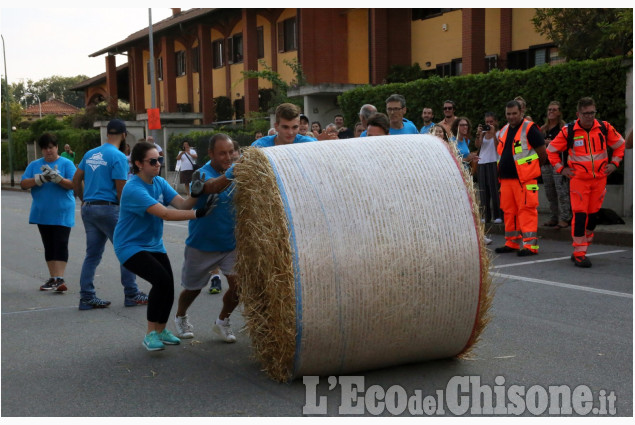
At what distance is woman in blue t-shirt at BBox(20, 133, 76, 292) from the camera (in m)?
8.43

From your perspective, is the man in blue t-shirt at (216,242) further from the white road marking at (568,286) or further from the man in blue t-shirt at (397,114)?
the white road marking at (568,286)

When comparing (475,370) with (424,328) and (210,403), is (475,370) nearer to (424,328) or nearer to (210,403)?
(424,328)

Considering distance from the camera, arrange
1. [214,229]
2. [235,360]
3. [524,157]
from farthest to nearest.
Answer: [524,157]
[214,229]
[235,360]

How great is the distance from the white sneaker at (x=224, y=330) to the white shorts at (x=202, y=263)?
38cm

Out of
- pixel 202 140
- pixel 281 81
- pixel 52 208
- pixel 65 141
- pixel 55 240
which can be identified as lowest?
pixel 55 240

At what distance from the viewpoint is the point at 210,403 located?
441cm

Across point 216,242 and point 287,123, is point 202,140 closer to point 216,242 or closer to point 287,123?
point 287,123

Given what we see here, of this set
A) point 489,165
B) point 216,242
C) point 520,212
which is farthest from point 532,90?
point 216,242

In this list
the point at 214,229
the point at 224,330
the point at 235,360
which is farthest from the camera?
the point at 224,330

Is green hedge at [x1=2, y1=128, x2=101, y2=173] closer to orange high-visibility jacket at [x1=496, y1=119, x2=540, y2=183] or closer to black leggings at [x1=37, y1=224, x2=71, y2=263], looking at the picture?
black leggings at [x1=37, y1=224, x2=71, y2=263]

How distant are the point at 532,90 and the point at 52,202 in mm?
9299

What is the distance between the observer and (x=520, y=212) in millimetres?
9758

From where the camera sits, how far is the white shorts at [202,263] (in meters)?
5.73
